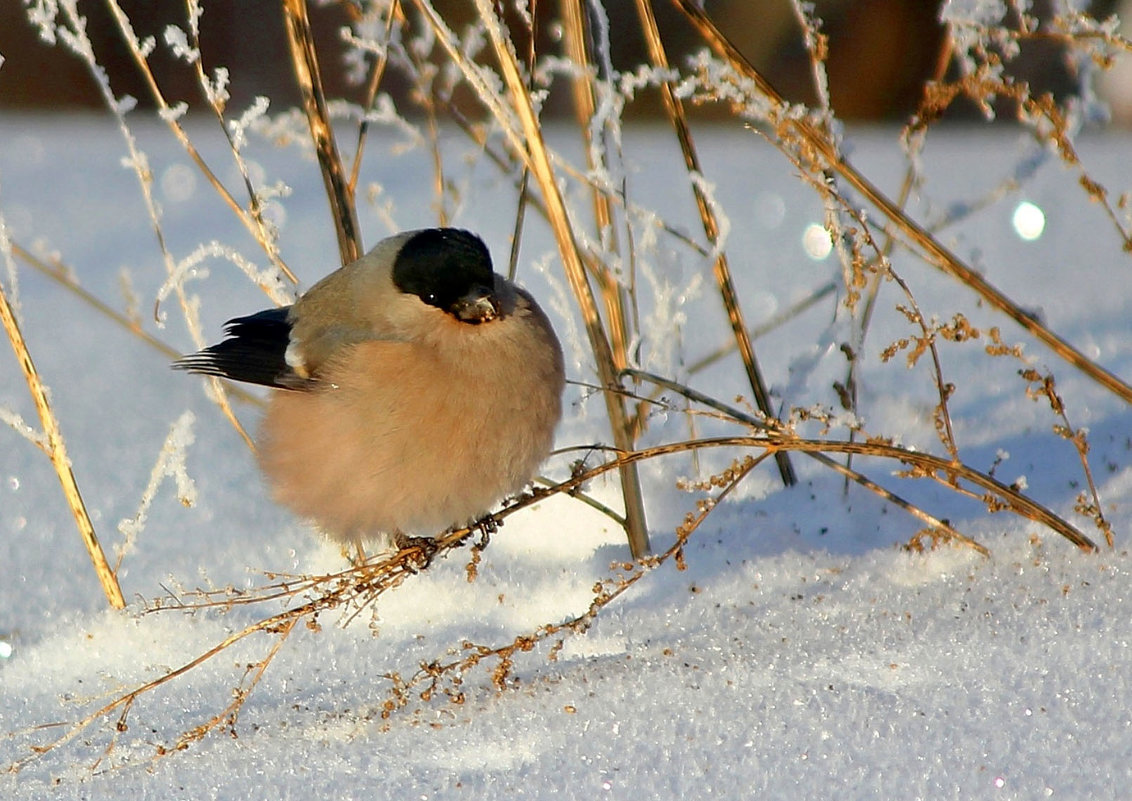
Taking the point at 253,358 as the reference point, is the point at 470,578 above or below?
below

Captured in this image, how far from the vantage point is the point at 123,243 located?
4738 mm

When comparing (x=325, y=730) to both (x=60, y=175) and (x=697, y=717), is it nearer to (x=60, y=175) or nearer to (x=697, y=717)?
(x=697, y=717)

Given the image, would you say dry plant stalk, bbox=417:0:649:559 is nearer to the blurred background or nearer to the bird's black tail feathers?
the bird's black tail feathers

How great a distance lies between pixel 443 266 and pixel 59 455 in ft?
3.04

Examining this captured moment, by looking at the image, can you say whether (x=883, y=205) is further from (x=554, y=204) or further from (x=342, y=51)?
(x=342, y=51)

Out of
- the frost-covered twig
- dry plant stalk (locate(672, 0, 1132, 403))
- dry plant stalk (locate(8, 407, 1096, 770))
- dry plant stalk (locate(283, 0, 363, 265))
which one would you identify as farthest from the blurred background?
dry plant stalk (locate(8, 407, 1096, 770))

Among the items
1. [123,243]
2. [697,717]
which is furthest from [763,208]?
[697,717]

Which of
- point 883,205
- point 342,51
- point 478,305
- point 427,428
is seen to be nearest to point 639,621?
point 427,428

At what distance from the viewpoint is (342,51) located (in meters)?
9.19

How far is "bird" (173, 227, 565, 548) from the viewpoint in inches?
96.7

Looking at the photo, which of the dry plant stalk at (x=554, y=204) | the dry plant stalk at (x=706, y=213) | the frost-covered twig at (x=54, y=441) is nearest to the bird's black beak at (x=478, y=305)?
the dry plant stalk at (x=554, y=204)

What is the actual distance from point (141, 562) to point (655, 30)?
5.78 feet

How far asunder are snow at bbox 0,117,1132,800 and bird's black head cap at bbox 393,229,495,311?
1.37ft

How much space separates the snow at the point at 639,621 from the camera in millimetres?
1980
